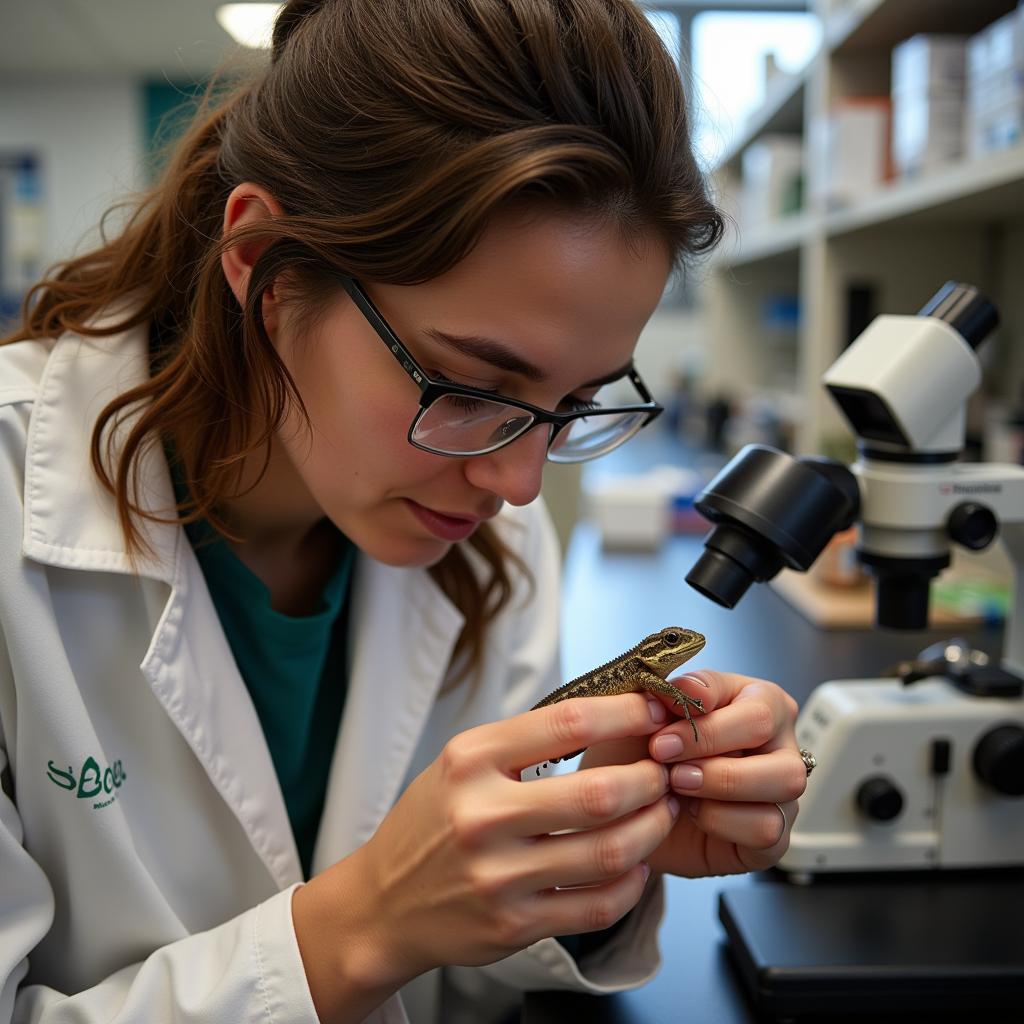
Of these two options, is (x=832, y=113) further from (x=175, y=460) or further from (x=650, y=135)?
(x=175, y=460)

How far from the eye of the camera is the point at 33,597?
907 mm

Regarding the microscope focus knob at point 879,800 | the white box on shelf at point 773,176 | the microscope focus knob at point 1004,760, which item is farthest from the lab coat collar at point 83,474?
the white box on shelf at point 773,176

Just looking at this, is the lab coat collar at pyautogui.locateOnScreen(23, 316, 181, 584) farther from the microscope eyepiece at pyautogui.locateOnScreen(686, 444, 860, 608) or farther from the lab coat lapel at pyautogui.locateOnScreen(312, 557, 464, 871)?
the microscope eyepiece at pyautogui.locateOnScreen(686, 444, 860, 608)

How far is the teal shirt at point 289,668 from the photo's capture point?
3.68 feet

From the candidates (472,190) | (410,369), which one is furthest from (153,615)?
(472,190)

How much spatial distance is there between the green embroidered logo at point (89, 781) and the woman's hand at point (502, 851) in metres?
0.30

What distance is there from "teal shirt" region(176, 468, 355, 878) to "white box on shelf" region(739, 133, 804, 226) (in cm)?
278

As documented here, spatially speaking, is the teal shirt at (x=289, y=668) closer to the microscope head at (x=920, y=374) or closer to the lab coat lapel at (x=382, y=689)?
the lab coat lapel at (x=382, y=689)

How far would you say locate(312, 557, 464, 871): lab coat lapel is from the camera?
44.4 inches

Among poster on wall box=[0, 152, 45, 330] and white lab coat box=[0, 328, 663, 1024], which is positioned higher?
poster on wall box=[0, 152, 45, 330]

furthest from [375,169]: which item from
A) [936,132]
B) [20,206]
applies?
[20,206]

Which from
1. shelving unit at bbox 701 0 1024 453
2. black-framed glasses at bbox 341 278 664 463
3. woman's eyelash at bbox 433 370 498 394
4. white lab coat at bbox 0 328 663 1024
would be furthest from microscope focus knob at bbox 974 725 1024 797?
shelving unit at bbox 701 0 1024 453

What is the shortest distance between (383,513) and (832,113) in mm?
2033

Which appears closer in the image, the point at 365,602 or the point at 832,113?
the point at 365,602
